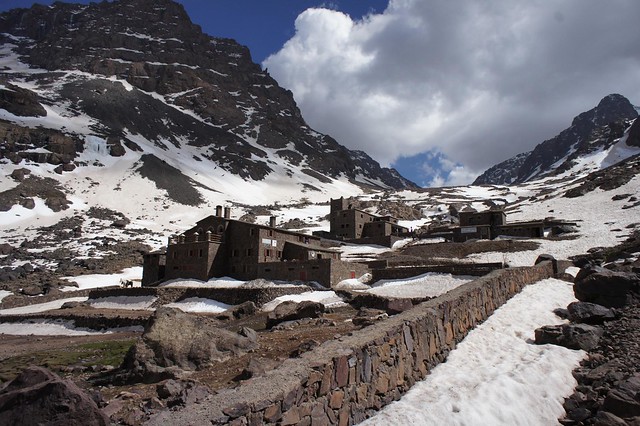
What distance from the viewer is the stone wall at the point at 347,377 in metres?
5.88

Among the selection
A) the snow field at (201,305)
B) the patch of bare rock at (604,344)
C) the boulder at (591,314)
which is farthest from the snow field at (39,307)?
the patch of bare rock at (604,344)

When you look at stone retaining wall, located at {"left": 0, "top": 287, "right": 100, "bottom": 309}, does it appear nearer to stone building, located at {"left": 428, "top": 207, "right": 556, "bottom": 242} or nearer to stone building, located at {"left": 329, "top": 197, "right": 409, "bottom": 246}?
stone building, located at {"left": 329, "top": 197, "right": 409, "bottom": 246}

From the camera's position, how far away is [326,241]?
2987 inches

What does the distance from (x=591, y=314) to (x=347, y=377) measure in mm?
12977

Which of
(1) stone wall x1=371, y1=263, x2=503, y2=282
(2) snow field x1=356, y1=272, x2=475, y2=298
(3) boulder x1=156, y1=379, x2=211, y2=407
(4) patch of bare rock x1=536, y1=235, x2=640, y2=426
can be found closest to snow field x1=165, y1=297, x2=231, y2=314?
(2) snow field x1=356, y1=272, x2=475, y2=298

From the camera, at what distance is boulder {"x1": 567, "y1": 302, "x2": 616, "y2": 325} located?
15758 millimetres

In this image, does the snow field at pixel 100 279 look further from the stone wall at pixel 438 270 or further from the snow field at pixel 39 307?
the stone wall at pixel 438 270

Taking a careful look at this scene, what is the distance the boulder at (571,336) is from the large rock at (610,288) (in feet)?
14.1

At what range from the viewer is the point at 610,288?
17750 mm

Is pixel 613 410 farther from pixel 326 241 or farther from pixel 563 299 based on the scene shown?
pixel 326 241

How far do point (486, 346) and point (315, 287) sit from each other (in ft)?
85.8

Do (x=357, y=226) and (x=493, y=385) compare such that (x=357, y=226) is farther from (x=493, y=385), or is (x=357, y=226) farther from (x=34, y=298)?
(x=493, y=385)

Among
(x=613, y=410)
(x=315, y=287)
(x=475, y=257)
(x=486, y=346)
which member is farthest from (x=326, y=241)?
(x=613, y=410)

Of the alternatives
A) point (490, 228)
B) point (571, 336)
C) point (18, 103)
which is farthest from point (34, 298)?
point (18, 103)
